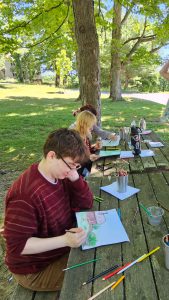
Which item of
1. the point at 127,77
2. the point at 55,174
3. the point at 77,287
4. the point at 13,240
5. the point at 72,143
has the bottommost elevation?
the point at 77,287

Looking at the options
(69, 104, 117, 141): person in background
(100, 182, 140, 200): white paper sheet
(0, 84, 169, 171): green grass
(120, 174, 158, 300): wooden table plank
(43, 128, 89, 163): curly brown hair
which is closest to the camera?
(120, 174, 158, 300): wooden table plank

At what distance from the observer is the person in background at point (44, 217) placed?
57.4 inches

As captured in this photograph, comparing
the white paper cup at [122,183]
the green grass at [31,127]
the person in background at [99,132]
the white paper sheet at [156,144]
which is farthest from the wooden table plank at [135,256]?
the green grass at [31,127]

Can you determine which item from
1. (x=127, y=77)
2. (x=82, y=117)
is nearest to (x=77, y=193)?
(x=82, y=117)

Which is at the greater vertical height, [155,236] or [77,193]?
[77,193]

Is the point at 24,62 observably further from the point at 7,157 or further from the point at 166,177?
the point at 166,177

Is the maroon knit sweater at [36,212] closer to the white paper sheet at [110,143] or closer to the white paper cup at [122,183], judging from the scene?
the white paper cup at [122,183]

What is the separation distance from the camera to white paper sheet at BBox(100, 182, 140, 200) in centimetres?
215

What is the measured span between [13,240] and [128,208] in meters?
0.86

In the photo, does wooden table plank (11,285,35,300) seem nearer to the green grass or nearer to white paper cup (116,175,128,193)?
white paper cup (116,175,128,193)

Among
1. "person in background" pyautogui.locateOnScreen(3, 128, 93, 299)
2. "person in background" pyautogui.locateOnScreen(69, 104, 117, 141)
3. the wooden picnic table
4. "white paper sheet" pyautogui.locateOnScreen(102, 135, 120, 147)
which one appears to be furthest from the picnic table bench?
"person in background" pyautogui.locateOnScreen(69, 104, 117, 141)

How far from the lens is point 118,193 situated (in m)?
2.21

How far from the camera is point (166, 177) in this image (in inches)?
98.7

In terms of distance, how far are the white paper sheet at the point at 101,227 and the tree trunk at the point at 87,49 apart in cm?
359
